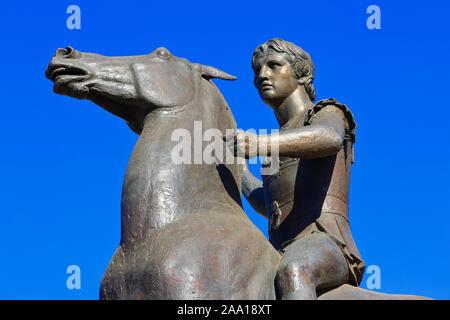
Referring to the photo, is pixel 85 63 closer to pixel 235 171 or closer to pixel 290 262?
pixel 235 171

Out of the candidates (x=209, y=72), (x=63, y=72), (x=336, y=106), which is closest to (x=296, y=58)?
(x=336, y=106)

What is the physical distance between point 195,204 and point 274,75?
63.4 inches

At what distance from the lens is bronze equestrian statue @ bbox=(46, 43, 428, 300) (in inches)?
186

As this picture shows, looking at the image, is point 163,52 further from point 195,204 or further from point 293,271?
point 293,271

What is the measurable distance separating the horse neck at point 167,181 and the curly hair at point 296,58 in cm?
107

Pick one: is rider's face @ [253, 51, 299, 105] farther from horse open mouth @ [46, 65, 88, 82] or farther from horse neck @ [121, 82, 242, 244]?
horse open mouth @ [46, 65, 88, 82]

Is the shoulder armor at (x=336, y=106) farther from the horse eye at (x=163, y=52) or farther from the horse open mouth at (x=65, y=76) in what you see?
the horse open mouth at (x=65, y=76)

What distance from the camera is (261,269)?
4922 mm

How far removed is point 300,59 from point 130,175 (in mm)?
1950

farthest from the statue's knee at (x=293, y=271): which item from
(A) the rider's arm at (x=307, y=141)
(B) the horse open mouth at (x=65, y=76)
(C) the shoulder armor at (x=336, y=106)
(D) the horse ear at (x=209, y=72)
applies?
(B) the horse open mouth at (x=65, y=76)

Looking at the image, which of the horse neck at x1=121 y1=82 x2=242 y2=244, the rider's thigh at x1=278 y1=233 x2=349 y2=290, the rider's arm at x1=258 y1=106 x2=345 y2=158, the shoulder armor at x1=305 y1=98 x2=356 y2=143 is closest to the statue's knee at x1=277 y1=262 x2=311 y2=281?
the rider's thigh at x1=278 y1=233 x2=349 y2=290

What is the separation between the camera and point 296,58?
6250 millimetres

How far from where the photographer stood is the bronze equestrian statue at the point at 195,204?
4.73 meters
